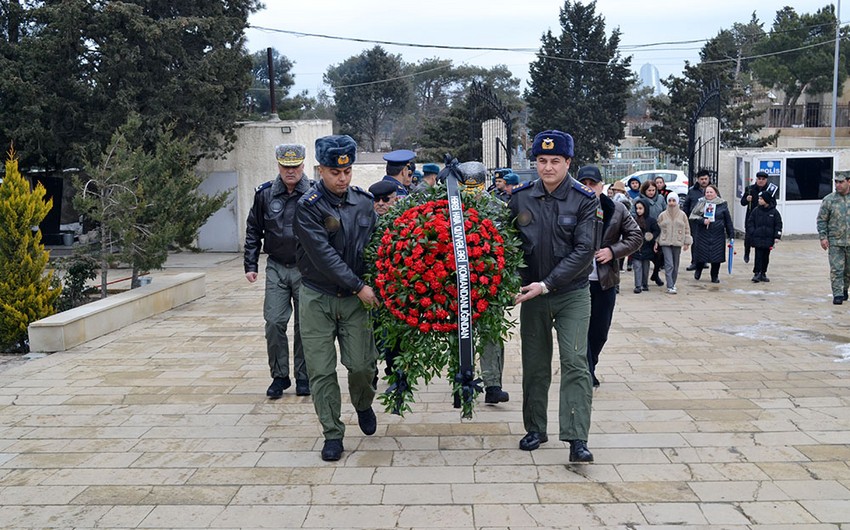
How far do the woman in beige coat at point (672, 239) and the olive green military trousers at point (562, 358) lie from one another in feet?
25.6

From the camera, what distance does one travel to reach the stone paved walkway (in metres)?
4.64

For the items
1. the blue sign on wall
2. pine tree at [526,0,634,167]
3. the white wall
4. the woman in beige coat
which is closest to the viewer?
the woman in beige coat

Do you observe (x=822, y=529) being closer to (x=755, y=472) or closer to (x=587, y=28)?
(x=755, y=472)

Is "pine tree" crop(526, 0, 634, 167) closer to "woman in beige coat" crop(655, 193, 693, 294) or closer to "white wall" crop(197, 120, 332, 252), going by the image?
"white wall" crop(197, 120, 332, 252)

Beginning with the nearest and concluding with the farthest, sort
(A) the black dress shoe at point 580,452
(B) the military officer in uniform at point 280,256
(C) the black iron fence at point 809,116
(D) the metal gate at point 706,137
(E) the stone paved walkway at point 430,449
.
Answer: (E) the stone paved walkway at point 430,449 < (A) the black dress shoe at point 580,452 < (B) the military officer in uniform at point 280,256 < (D) the metal gate at point 706,137 < (C) the black iron fence at point 809,116

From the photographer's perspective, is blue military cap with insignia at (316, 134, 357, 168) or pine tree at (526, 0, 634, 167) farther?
pine tree at (526, 0, 634, 167)

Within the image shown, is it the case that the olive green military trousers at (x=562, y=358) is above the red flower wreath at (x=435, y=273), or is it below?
below

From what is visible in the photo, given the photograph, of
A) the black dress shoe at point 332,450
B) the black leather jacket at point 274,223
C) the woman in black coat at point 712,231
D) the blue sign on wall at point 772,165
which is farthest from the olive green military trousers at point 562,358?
the blue sign on wall at point 772,165

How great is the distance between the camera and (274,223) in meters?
6.97

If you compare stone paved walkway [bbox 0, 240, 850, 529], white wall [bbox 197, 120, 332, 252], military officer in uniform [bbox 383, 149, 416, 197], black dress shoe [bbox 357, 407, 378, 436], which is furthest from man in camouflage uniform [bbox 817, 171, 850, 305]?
white wall [bbox 197, 120, 332, 252]

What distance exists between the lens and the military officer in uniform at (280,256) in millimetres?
6910

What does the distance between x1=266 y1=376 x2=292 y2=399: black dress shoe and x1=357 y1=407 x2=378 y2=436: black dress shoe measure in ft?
4.33

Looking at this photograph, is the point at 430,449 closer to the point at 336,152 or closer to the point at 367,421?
the point at 367,421

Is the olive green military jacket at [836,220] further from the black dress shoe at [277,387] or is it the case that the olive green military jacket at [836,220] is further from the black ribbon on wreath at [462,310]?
the black ribbon on wreath at [462,310]
